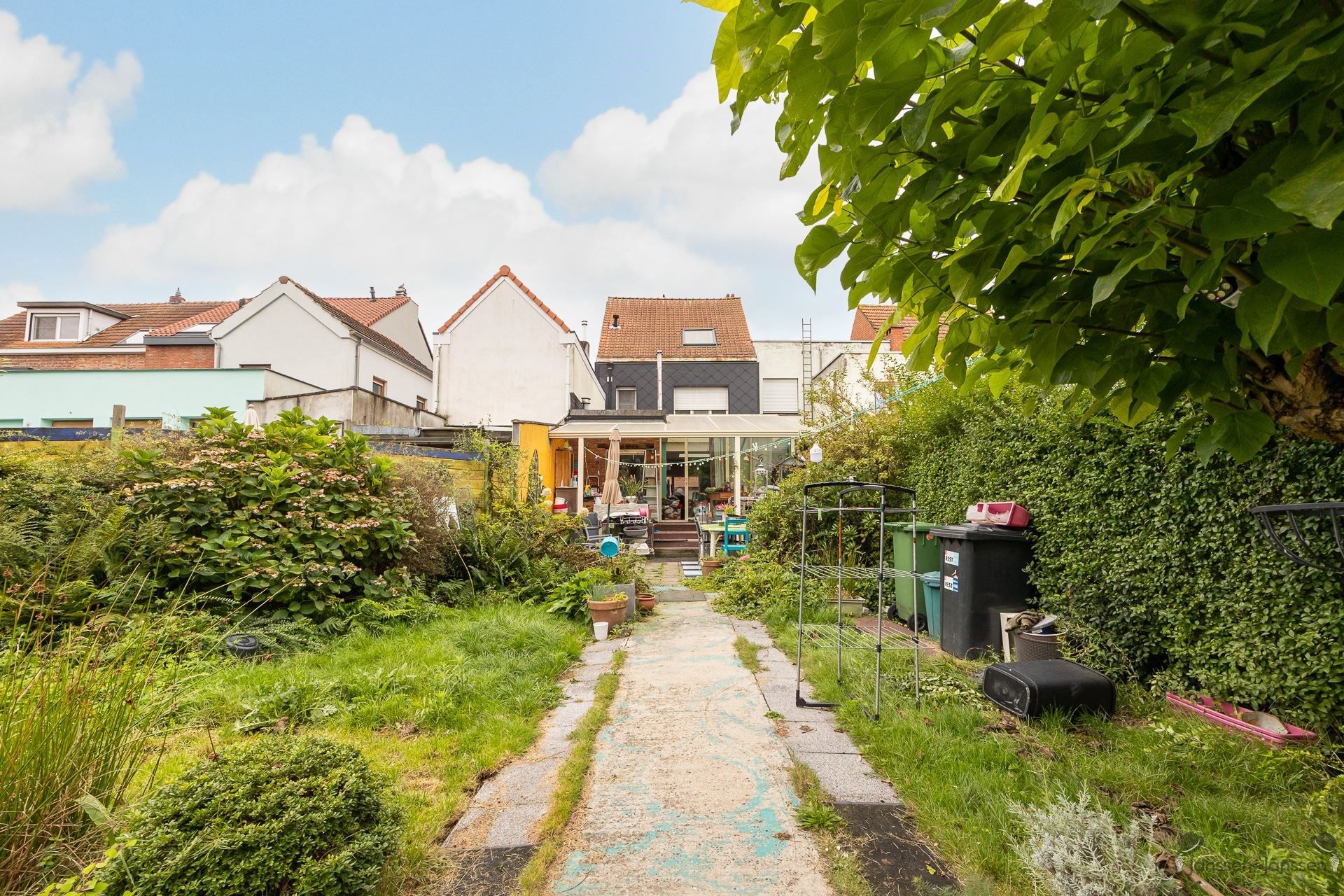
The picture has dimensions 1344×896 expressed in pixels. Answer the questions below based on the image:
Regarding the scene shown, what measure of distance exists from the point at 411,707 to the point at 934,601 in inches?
185

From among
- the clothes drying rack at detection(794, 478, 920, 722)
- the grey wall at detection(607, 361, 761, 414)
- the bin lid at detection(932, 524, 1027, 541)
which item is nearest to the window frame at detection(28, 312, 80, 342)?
the grey wall at detection(607, 361, 761, 414)

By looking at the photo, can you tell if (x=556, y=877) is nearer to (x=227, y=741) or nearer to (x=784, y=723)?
(x=784, y=723)

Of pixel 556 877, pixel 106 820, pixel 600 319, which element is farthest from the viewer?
pixel 600 319

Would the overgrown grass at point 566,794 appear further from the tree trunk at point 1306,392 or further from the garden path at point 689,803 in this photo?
the tree trunk at point 1306,392

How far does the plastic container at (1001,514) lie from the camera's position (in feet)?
17.1

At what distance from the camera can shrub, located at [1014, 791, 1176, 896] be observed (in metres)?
1.98

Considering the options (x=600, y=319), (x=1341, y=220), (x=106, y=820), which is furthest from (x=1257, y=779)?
(x=600, y=319)

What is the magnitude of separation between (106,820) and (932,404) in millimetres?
7451

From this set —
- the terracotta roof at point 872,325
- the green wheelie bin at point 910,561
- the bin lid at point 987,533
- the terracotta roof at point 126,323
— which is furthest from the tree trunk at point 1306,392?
the terracotta roof at point 126,323

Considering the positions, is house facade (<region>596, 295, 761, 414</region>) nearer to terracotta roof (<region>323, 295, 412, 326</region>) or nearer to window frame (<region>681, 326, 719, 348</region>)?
window frame (<region>681, 326, 719, 348</region>)

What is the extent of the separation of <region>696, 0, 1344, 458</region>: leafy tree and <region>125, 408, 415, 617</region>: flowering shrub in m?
5.47

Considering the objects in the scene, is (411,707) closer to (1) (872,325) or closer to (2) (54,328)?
(1) (872,325)

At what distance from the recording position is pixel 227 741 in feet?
11.4

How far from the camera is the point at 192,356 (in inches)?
691
